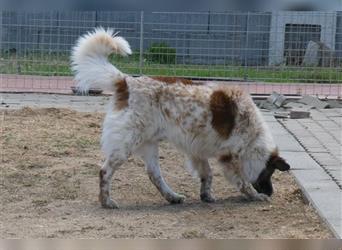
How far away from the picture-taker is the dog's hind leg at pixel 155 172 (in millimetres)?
5957

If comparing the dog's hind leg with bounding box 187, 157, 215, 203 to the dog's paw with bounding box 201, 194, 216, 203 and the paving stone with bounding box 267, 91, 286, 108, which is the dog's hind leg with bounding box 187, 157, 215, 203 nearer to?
the dog's paw with bounding box 201, 194, 216, 203

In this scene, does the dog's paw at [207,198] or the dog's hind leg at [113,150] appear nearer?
the dog's hind leg at [113,150]

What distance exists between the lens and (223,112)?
19.6ft

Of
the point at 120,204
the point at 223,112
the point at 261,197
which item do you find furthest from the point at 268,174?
the point at 120,204

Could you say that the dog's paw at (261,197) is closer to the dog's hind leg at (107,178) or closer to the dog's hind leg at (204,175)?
the dog's hind leg at (204,175)

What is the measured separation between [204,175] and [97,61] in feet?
4.54

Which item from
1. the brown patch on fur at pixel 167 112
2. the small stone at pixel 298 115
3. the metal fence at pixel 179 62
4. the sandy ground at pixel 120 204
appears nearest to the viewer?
the sandy ground at pixel 120 204

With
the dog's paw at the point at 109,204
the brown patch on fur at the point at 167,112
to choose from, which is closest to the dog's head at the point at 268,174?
the brown patch on fur at the point at 167,112

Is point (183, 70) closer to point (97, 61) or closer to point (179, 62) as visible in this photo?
point (179, 62)

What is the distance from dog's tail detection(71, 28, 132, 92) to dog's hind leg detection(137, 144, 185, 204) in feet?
2.04

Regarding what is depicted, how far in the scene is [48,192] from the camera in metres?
6.12

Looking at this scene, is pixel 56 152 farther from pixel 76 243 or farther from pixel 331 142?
pixel 76 243

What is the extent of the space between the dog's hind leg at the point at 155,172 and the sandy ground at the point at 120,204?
0.08 meters

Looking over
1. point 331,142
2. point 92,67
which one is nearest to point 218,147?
point 92,67
